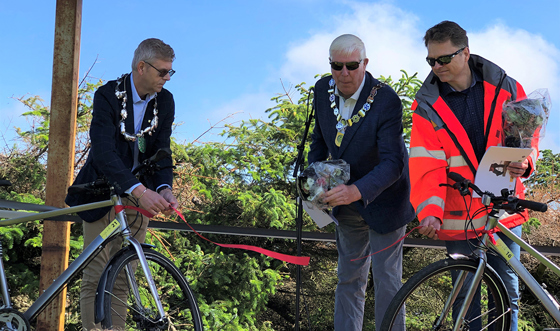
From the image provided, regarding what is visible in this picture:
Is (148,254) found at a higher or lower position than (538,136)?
lower

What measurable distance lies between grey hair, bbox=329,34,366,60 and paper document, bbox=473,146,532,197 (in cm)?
72

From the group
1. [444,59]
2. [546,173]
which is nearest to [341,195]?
[444,59]

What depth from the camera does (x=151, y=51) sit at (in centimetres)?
269

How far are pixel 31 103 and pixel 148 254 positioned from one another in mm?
4275

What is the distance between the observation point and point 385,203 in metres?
2.58

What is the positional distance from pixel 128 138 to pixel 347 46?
119 cm

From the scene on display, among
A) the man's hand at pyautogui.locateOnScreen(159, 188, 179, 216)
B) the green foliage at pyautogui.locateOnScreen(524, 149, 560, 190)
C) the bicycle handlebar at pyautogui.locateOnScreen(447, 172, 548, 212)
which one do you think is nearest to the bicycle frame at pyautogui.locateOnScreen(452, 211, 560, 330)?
the bicycle handlebar at pyautogui.locateOnScreen(447, 172, 548, 212)

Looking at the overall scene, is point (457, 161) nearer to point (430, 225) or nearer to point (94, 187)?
point (430, 225)

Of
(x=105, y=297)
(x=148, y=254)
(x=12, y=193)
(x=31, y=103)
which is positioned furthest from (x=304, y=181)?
(x=31, y=103)

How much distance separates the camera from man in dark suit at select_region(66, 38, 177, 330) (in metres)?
2.63

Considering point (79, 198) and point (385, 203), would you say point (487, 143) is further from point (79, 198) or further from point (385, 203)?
point (79, 198)

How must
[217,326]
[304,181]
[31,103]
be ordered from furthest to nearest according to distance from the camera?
[31,103], [217,326], [304,181]

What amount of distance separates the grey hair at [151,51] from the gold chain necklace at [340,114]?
84 cm

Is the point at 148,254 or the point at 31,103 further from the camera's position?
the point at 31,103
